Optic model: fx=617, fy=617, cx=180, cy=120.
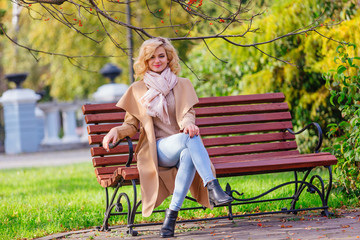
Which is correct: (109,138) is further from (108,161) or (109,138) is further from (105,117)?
(105,117)

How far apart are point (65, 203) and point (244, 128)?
6.74 feet

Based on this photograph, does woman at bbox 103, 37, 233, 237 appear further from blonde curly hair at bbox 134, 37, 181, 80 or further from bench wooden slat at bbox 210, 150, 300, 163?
bench wooden slat at bbox 210, 150, 300, 163

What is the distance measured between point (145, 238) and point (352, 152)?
1.98 metres

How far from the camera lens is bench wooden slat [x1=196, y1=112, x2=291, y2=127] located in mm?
5594

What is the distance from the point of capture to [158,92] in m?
4.77

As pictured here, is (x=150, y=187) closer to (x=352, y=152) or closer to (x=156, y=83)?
(x=156, y=83)

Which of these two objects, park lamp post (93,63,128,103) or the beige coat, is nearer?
the beige coat

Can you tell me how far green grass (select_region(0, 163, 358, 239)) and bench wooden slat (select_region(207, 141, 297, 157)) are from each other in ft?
1.63

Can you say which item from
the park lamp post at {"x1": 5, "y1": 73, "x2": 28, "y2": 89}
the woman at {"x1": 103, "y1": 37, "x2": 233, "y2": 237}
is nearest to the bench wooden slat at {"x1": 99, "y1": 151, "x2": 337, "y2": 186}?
the woman at {"x1": 103, "y1": 37, "x2": 233, "y2": 237}

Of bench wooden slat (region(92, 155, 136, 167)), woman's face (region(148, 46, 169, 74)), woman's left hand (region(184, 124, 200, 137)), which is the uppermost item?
woman's face (region(148, 46, 169, 74))

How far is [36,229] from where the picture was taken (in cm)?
507

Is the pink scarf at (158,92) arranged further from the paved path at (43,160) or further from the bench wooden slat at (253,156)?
the paved path at (43,160)

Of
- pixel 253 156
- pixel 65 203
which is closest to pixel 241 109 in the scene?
pixel 253 156

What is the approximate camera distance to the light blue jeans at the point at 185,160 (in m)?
4.40
